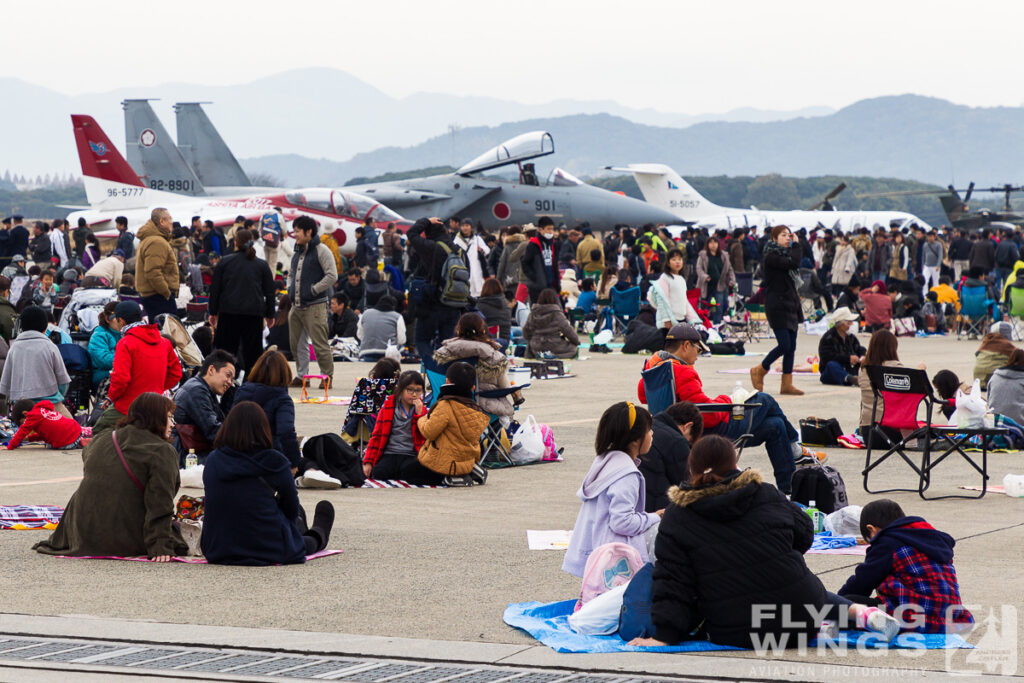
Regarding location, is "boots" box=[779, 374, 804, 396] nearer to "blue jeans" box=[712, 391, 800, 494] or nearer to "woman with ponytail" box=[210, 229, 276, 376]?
"woman with ponytail" box=[210, 229, 276, 376]

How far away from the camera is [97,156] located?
3819cm

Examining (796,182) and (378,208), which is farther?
(796,182)

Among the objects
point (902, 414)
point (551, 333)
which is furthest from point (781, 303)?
point (902, 414)

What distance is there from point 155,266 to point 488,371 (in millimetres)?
5289

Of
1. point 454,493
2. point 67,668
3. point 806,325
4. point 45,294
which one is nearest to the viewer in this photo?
point 67,668

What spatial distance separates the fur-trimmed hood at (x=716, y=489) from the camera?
5461mm

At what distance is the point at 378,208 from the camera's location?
111ft

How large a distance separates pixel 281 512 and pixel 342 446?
104 inches

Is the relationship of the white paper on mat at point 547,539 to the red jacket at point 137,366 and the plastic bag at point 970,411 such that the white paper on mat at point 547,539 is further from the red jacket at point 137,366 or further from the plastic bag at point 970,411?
the red jacket at point 137,366

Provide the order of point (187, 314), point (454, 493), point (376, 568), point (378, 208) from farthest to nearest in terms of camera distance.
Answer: point (378, 208)
point (187, 314)
point (454, 493)
point (376, 568)

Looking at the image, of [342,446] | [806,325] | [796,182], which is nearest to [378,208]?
[806,325]

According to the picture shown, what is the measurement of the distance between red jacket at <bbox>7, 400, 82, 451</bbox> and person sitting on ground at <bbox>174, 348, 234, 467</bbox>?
8.53 ft

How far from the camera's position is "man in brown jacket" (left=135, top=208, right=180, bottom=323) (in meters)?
14.6

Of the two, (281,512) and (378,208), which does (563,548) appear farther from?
(378,208)
